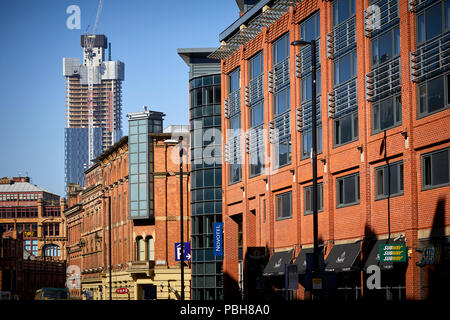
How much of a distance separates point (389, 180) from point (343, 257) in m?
5.09

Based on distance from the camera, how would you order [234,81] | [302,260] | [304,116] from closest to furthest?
[302,260] → [304,116] → [234,81]

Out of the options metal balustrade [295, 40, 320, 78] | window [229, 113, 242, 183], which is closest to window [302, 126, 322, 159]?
metal balustrade [295, 40, 320, 78]

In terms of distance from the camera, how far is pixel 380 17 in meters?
40.7

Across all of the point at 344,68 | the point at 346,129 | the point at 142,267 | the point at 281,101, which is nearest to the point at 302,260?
the point at 346,129

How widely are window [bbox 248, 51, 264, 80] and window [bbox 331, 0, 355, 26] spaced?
11.3 meters

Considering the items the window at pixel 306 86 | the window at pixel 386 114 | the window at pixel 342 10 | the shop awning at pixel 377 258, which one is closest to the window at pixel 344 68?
the window at pixel 342 10

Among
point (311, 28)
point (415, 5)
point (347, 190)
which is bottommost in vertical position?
point (347, 190)

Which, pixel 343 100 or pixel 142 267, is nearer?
pixel 343 100

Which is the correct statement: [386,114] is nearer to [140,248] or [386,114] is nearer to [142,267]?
[142,267]

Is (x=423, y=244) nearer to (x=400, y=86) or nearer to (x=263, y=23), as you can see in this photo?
(x=400, y=86)

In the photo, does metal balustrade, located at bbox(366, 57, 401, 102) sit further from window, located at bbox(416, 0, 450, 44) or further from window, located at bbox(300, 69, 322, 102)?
window, located at bbox(300, 69, 322, 102)

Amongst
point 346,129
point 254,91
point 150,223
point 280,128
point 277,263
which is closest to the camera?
point 346,129

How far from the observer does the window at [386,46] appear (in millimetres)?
39344
